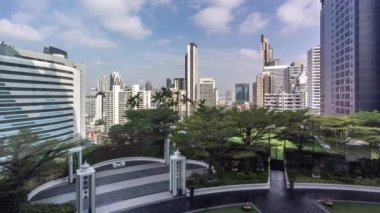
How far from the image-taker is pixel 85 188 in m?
9.24

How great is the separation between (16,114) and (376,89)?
6126 centimetres

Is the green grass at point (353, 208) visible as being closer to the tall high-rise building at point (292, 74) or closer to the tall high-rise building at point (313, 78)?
the tall high-rise building at point (313, 78)

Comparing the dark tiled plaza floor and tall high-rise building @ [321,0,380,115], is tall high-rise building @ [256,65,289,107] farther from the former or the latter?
the dark tiled plaza floor

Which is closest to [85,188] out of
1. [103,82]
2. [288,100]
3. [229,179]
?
[229,179]

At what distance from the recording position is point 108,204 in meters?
10.5

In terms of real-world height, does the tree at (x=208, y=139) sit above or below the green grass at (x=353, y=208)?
above

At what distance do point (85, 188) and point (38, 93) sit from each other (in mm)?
52875

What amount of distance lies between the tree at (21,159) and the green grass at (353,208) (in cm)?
1153

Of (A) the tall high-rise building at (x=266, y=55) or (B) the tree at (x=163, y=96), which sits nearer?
(B) the tree at (x=163, y=96)

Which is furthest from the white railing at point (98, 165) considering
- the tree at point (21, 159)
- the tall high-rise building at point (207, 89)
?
the tall high-rise building at point (207, 89)

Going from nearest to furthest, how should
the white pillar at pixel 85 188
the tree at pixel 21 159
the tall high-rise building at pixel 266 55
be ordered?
the tree at pixel 21 159 < the white pillar at pixel 85 188 < the tall high-rise building at pixel 266 55

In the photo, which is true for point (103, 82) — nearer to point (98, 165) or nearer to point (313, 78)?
point (313, 78)

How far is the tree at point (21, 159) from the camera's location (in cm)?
846

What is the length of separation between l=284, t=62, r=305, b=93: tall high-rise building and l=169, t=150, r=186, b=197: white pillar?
301ft
